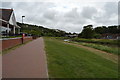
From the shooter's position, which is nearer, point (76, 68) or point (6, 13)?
point (76, 68)

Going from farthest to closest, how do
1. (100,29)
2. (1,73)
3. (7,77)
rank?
(100,29) → (1,73) → (7,77)

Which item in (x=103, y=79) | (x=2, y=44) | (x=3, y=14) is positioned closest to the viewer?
(x=103, y=79)

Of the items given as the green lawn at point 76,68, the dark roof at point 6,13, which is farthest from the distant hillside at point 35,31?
the green lawn at point 76,68

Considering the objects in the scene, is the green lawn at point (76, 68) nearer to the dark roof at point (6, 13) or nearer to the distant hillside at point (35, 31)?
the dark roof at point (6, 13)

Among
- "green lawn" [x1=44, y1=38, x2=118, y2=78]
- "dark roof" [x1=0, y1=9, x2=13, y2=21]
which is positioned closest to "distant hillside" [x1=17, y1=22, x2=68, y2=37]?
"dark roof" [x1=0, y1=9, x2=13, y2=21]

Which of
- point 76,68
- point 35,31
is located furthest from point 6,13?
point 35,31

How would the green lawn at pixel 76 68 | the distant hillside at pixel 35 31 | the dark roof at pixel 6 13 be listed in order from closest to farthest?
the green lawn at pixel 76 68
the dark roof at pixel 6 13
the distant hillside at pixel 35 31

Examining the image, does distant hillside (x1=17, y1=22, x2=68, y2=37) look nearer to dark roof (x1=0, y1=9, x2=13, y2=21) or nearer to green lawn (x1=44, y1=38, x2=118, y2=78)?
dark roof (x1=0, y1=9, x2=13, y2=21)

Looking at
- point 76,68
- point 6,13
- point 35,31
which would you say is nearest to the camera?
point 76,68

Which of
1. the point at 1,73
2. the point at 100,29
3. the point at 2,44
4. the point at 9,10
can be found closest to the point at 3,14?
the point at 9,10

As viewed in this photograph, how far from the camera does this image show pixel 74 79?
4465 millimetres

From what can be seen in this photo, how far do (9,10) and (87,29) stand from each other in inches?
2269

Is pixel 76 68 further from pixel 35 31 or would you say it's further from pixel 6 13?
pixel 35 31

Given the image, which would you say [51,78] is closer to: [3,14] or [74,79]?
[74,79]
